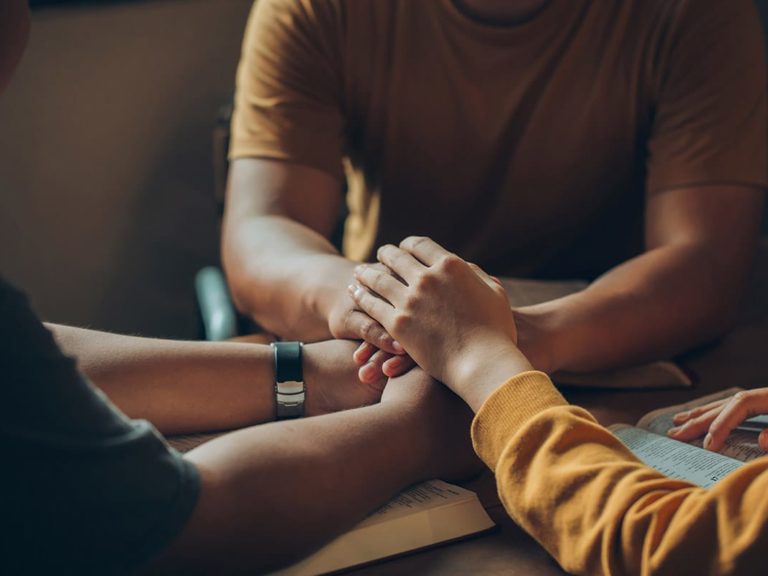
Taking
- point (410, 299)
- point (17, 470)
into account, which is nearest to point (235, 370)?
point (410, 299)

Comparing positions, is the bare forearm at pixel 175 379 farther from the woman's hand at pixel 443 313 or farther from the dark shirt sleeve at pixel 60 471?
the dark shirt sleeve at pixel 60 471

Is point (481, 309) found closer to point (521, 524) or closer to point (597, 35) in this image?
point (521, 524)

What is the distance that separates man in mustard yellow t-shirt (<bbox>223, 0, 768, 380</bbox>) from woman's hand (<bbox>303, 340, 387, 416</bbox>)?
0.21 meters

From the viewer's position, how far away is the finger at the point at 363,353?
3.62ft

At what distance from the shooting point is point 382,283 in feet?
3.71

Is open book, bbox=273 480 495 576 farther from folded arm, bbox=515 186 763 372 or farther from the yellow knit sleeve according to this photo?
folded arm, bbox=515 186 763 372

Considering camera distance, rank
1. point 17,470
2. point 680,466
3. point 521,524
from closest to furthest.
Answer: point 17,470 → point 521,524 → point 680,466

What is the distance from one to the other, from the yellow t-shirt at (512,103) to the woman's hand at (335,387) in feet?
1.52

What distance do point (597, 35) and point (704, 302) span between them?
445 mm

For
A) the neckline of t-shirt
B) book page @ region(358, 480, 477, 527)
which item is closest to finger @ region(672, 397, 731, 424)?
book page @ region(358, 480, 477, 527)

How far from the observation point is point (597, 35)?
150cm

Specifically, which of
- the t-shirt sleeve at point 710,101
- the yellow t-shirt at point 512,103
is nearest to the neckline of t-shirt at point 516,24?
the yellow t-shirt at point 512,103

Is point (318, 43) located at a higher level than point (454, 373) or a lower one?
higher

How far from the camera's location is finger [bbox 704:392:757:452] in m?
0.98
